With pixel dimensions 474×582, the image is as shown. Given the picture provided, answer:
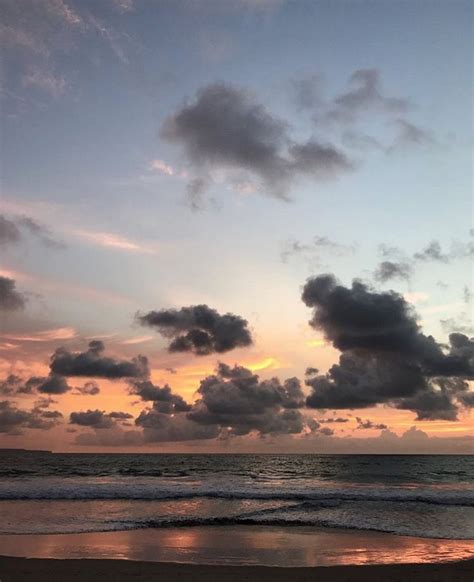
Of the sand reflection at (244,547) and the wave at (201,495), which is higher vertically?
the sand reflection at (244,547)

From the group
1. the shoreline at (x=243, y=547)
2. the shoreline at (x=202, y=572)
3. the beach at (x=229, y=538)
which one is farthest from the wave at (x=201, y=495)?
the shoreline at (x=202, y=572)

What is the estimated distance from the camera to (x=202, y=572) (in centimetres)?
1386

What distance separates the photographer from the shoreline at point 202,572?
13.3m

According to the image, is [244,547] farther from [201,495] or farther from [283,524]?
[201,495]

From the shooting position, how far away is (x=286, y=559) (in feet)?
51.6

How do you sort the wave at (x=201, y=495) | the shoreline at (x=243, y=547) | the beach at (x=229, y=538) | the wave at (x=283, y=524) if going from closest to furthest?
the beach at (x=229, y=538)
the shoreline at (x=243, y=547)
the wave at (x=283, y=524)
the wave at (x=201, y=495)

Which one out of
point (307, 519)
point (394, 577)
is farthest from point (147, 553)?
point (307, 519)

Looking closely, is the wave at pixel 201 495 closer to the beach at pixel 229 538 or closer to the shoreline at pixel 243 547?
the beach at pixel 229 538

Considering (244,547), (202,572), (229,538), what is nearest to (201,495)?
(229,538)

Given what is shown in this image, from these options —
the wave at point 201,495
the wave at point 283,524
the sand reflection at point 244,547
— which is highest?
the sand reflection at point 244,547

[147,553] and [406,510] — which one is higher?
[147,553]

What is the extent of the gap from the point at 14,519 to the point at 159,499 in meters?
12.1

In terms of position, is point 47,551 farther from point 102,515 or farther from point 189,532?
point 102,515

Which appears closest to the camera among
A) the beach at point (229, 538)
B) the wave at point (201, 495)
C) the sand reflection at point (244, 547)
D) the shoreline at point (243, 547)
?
the beach at point (229, 538)
